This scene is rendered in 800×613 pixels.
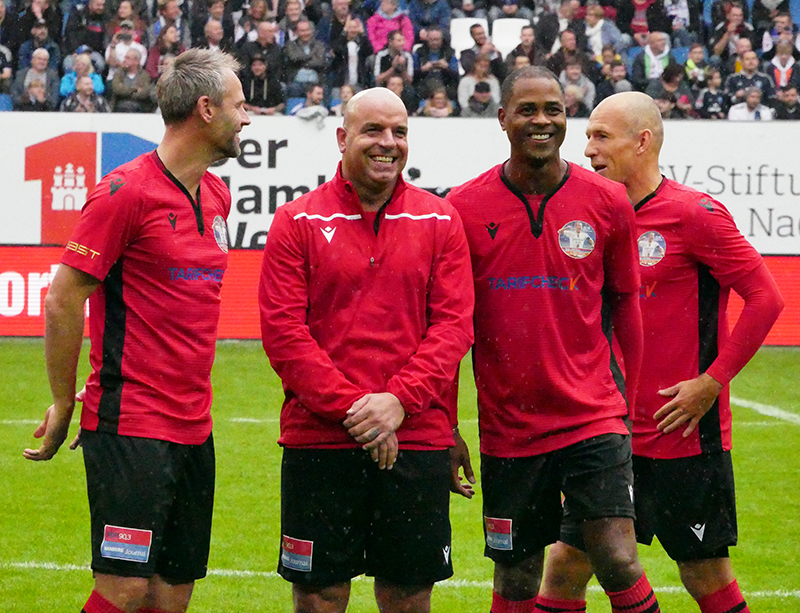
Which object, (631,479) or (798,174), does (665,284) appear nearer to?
(631,479)

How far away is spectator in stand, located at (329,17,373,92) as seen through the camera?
55.5ft

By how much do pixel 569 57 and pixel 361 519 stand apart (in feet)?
46.2

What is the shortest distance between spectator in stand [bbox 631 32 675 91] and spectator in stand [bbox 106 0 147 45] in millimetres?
7169

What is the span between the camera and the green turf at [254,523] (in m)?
5.53

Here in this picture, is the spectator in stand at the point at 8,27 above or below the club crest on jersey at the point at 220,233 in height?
above

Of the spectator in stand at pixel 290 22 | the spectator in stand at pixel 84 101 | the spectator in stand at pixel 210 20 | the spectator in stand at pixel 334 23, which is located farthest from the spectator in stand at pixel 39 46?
the spectator in stand at pixel 334 23

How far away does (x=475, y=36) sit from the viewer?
16969mm

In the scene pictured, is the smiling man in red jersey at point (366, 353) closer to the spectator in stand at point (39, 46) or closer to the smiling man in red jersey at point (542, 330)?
the smiling man in red jersey at point (542, 330)

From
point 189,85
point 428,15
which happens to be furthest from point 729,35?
point 189,85

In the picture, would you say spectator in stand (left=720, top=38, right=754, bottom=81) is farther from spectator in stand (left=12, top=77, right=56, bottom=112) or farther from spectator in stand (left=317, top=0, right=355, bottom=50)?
spectator in stand (left=12, top=77, right=56, bottom=112)

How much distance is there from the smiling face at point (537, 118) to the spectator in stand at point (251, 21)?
533 inches

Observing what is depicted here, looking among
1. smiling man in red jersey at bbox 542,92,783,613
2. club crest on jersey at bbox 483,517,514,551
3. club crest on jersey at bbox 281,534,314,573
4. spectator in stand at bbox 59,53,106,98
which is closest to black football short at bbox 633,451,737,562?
smiling man in red jersey at bbox 542,92,783,613

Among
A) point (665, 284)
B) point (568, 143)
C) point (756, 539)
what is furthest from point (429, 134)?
point (665, 284)

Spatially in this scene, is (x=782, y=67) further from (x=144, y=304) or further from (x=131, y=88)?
(x=144, y=304)
